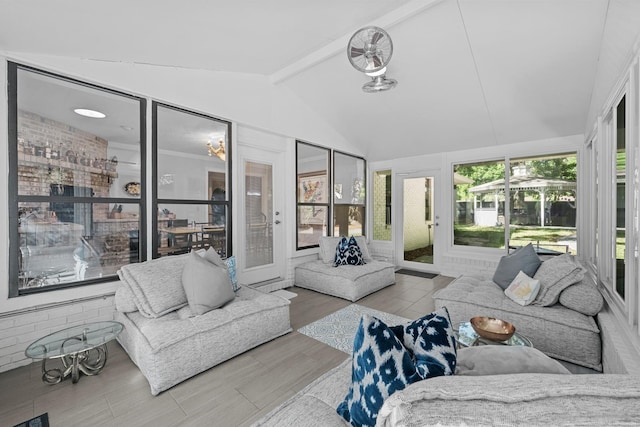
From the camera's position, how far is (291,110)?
14.2 ft

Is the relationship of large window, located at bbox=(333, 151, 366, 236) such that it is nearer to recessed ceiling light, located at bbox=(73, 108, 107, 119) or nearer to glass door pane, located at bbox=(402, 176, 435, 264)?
glass door pane, located at bbox=(402, 176, 435, 264)

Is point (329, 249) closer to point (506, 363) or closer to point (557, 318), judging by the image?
point (557, 318)

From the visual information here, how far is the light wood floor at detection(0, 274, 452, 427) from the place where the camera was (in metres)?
1.67

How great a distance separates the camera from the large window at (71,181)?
224 centimetres

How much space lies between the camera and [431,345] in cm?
91

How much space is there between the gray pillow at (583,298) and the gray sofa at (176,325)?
2392mm

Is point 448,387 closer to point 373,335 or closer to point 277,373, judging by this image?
point 373,335

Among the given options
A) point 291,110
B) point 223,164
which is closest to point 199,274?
point 223,164

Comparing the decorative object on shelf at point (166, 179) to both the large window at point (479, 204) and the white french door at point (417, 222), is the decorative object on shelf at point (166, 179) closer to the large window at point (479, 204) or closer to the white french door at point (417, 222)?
the white french door at point (417, 222)

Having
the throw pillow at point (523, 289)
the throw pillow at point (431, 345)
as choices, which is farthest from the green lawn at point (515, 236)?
the throw pillow at point (431, 345)

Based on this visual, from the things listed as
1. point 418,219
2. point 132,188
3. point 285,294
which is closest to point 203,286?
point 132,188

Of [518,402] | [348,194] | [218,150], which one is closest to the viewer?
[518,402]

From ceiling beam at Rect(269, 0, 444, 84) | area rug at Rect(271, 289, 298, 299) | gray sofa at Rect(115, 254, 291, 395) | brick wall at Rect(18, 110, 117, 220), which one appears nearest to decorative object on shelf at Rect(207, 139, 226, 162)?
brick wall at Rect(18, 110, 117, 220)

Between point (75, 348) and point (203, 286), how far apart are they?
0.87 meters
